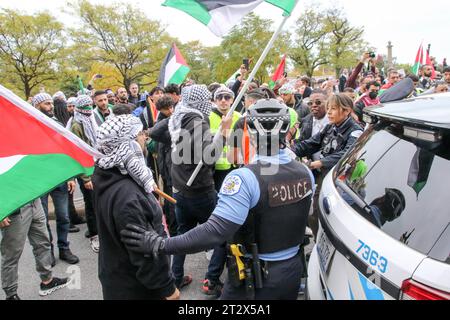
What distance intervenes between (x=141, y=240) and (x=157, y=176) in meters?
4.11

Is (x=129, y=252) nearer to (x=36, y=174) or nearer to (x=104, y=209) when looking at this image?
(x=104, y=209)

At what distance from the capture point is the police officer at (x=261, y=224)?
Result: 70.6 inches

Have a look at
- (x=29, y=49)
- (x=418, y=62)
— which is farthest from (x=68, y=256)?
(x=29, y=49)

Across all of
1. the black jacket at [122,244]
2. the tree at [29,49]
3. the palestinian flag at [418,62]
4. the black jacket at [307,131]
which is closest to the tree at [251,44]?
the tree at [29,49]

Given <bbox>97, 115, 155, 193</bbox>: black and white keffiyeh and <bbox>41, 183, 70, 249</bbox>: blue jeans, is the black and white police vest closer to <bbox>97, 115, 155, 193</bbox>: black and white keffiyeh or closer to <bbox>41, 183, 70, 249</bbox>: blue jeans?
<bbox>97, 115, 155, 193</bbox>: black and white keffiyeh

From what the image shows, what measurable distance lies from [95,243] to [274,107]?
3707 millimetres

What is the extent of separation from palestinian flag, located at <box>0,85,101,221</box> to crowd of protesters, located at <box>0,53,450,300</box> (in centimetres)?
21

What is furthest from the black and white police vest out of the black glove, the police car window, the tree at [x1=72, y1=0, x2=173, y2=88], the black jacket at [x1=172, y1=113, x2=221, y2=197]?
the tree at [x1=72, y1=0, x2=173, y2=88]

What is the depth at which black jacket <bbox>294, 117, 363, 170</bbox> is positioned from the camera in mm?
3484

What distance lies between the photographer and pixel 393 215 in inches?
59.1

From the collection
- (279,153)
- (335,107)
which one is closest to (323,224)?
(279,153)

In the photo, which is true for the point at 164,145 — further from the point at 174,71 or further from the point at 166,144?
the point at 174,71

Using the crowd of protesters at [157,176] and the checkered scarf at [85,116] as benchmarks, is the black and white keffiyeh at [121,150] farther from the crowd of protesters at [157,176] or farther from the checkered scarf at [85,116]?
the checkered scarf at [85,116]
